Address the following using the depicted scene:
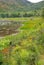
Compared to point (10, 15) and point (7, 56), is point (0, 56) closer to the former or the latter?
point (7, 56)

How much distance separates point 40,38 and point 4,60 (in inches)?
510

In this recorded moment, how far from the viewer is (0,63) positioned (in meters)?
17.2

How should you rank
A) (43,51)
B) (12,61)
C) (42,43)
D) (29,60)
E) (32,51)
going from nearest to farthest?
1. (12,61)
2. (29,60)
3. (32,51)
4. (43,51)
5. (42,43)

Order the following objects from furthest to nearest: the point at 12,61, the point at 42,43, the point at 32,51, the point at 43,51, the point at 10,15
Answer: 1. the point at 10,15
2. the point at 42,43
3. the point at 43,51
4. the point at 32,51
5. the point at 12,61

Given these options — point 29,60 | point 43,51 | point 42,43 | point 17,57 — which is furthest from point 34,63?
point 42,43

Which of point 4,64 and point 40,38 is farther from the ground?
point 4,64

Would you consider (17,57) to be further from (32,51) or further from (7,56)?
(32,51)

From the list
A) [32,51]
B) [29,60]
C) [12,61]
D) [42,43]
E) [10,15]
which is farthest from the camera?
[10,15]

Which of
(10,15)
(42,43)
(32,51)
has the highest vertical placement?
(32,51)

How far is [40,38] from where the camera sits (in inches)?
1166

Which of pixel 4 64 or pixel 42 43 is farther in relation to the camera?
pixel 42 43

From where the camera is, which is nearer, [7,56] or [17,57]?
[17,57]

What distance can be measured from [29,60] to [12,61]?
165 cm

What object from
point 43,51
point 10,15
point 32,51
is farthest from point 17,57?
point 10,15
